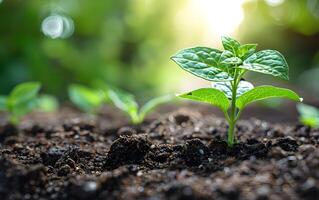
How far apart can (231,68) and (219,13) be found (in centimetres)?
312

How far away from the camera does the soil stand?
1.05 m

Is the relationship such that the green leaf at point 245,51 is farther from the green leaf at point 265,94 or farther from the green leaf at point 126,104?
the green leaf at point 126,104

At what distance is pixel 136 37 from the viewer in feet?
16.0

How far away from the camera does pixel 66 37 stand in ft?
14.8

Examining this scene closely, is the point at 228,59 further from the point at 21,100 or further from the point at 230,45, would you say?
the point at 21,100

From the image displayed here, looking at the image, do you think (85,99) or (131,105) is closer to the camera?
(131,105)

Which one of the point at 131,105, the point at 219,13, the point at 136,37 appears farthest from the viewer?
the point at 136,37

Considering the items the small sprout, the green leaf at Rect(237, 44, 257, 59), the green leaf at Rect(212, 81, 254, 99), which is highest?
the green leaf at Rect(237, 44, 257, 59)

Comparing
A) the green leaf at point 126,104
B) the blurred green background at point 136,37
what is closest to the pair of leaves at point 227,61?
the green leaf at point 126,104

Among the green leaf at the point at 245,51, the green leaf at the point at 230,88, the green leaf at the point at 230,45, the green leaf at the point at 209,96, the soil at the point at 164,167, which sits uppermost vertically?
the green leaf at the point at 230,45

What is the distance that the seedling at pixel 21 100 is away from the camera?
205 centimetres

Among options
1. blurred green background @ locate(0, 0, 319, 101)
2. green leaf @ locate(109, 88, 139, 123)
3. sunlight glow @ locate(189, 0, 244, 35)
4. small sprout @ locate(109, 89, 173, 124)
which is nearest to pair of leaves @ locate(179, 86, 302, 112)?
small sprout @ locate(109, 89, 173, 124)

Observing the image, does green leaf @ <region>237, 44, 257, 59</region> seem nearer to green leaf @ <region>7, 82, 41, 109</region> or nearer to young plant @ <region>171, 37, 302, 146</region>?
young plant @ <region>171, 37, 302, 146</region>

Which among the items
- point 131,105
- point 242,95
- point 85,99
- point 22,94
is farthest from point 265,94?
point 85,99
